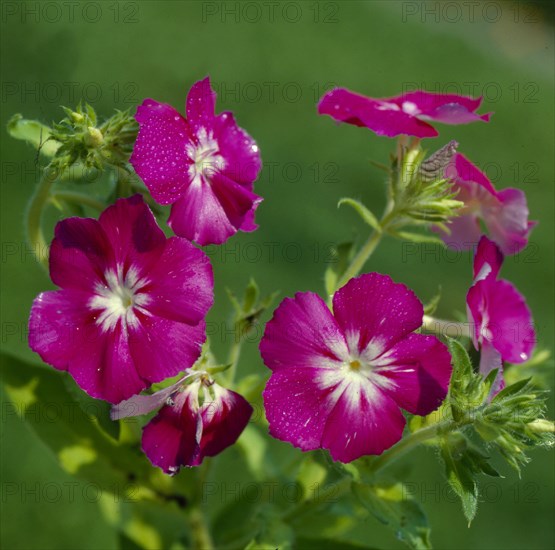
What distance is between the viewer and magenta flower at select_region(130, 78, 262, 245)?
122 cm

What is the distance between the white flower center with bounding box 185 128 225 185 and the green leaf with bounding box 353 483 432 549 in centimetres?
56

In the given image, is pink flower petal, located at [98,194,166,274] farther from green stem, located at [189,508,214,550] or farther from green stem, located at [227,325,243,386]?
green stem, located at [189,508,214,550]

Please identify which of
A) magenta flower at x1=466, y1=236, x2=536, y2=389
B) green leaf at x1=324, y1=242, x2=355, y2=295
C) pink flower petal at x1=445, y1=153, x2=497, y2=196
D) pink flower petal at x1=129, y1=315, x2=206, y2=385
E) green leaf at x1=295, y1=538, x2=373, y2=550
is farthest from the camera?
green leaf at x1=295, y1=538, x2=373, y2=550

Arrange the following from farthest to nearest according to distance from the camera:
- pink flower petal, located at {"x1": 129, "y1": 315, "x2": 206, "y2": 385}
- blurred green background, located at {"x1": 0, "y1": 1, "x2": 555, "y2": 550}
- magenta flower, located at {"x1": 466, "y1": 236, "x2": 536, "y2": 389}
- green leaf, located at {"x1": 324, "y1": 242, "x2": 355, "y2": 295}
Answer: blurred green background, located at {"x1": 0, "y1": 1, "x2": 555, "y2": 550}, green leaf, located at {"x1": 324, "y1": 242, "x2": 355, "y2": 295}, magenta flower, located at {"x1": 466, "y1": 236, "x2": 536, "y2": 389}, pink flower petal, located at {"x1": 129, "y1": 315, "x2": 206, "y2": 385}

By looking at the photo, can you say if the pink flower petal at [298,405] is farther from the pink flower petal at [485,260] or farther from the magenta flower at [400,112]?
the magenta flower at [400,112]

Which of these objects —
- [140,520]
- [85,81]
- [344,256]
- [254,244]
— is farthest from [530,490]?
[85,81]

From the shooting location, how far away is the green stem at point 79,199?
1377 mm

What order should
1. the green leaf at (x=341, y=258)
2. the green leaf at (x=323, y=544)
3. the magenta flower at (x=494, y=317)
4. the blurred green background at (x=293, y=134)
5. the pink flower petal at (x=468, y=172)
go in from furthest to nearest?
the blurred green background at (x=293, y=134) → the green leaf at (x=323, y=544) → the green leaf at (x=341, y=258) → the pink flower petal at (x=468, y=172) → the magenta flower at (x=494, y=317)

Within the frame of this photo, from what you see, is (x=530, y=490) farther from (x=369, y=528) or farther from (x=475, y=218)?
(x=475, y=218)

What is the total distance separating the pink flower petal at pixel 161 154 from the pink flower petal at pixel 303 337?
24 centimetres

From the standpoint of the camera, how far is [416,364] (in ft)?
3.91

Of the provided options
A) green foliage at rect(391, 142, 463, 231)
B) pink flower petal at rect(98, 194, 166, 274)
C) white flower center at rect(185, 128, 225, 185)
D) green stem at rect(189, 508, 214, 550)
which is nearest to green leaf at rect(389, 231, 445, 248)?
green foliage at rect(391, 142, 463, 231)

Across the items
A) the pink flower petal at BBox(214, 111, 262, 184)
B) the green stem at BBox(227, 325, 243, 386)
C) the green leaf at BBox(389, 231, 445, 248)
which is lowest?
the green stem at BBox(227, 325, 243, 386)

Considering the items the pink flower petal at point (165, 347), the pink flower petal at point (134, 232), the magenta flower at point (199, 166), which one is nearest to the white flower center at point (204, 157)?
the magenta flower at point (199, 166)
